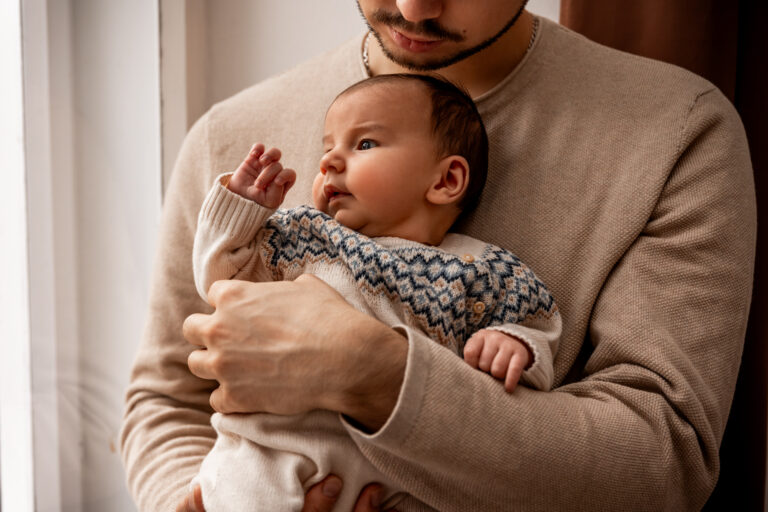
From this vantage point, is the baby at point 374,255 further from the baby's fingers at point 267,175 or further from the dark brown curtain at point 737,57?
the dark brown curtain at point 737,57

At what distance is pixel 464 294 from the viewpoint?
110cm

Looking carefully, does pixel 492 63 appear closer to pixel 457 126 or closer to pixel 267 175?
pixel 457 126

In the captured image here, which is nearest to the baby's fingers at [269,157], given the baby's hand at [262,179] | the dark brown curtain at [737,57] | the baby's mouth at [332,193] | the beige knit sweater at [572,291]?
the baby's hand at [262,179]

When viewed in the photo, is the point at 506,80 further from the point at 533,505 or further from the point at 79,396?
the point at 79,396

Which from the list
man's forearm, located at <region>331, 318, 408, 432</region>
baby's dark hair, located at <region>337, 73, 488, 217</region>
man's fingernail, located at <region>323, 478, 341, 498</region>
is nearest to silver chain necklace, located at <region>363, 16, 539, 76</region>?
baby's dark hair, located at <region>337, 73, 488, 217</region>

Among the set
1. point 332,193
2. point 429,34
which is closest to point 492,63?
point 429,34

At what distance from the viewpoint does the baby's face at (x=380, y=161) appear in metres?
1.18

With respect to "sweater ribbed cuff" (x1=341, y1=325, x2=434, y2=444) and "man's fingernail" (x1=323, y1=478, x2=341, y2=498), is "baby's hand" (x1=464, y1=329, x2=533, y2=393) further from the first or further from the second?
"man's fingernail" (x1=323, y1=478, x2=341, y2=498)

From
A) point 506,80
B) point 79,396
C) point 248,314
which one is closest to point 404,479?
point 248,314

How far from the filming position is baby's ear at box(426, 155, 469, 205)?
1200 mm

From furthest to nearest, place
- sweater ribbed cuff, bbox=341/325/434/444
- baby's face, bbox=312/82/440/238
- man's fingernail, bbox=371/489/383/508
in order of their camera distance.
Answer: baby's face, bbox=312/82/440/238, man's fingernail, bbox=371/489/383/508, sweater ribbed cuff, bbox=341/325/434/444

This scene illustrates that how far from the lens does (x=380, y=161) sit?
3.84 feet

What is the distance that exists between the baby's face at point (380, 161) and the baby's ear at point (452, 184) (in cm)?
1

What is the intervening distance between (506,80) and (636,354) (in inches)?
21.1
